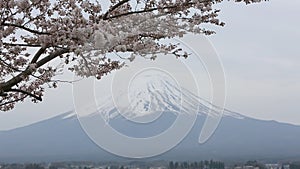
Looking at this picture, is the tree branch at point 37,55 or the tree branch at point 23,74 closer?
the tree branch at point 23,74

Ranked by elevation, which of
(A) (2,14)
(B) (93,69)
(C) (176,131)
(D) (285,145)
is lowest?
(C) (176,131)

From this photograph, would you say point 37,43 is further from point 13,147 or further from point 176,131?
point 13,147

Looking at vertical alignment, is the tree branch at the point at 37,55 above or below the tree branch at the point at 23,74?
above

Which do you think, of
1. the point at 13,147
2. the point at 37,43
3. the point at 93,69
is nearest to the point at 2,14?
the point at 37,43

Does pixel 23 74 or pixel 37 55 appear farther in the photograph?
pixel 37 55

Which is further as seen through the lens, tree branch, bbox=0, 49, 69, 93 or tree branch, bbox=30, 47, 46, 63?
tree branch, bbox=30, 47, 46, 63

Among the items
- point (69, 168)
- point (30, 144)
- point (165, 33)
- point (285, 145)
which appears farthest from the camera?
point (285, 145)

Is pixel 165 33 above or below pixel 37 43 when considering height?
above

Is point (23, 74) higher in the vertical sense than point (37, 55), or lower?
lower

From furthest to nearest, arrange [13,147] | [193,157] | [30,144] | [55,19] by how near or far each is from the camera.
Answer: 1. [30,144]
2. [13,147]
3. [193,157]
4. [55,19]

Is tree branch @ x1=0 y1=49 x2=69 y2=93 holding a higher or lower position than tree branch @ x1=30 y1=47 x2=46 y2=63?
lower

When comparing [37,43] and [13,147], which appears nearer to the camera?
[37,43]

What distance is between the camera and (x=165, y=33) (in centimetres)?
331

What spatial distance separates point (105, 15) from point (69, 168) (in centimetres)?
2464
